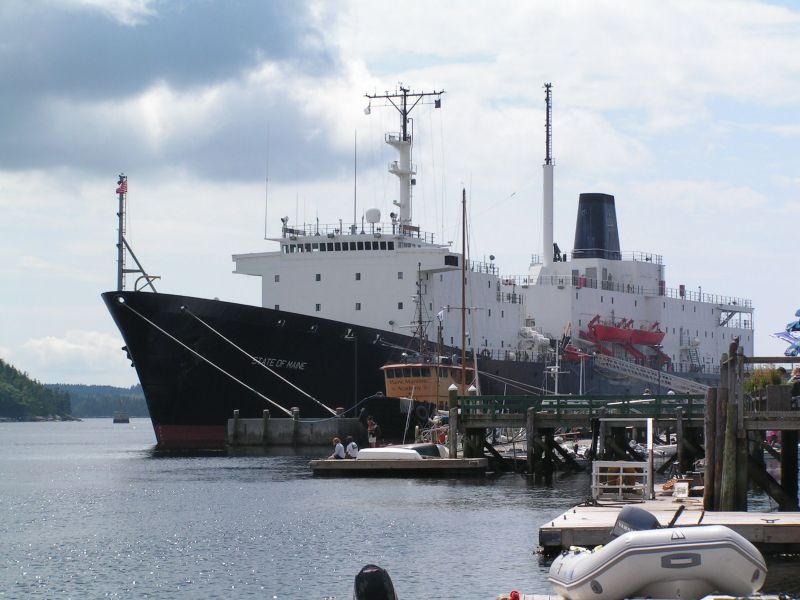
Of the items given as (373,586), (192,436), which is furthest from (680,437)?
(192,436)

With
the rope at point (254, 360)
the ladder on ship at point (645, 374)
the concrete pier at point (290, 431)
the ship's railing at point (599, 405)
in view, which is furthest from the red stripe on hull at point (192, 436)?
the ladder on ship at point (645, 374)

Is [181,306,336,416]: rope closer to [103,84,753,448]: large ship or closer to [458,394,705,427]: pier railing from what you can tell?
[103,84,753,448]: large ship

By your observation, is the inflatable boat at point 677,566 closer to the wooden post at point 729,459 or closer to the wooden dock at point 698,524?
the wooden dock at point 698,524

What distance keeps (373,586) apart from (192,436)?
3968cm

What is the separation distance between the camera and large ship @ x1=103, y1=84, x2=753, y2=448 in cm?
5156

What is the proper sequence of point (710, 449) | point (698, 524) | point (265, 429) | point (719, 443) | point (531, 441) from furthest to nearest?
1. point (265, 429)
2. point (531, 441)
3. point (710, 449)
4. point (719, 443)
5. point (698, 524)

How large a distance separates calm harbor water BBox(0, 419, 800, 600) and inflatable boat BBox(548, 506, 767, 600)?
3.13 meters

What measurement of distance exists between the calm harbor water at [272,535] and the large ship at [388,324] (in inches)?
488

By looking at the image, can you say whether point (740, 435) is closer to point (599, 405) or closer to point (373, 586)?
point (373, 586)

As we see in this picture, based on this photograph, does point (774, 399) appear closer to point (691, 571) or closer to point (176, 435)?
point (691, 571)

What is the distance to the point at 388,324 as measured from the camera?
191 feet

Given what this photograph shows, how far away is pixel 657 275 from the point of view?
260 ft

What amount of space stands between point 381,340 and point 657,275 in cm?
2916

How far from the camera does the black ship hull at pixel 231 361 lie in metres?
51.2
